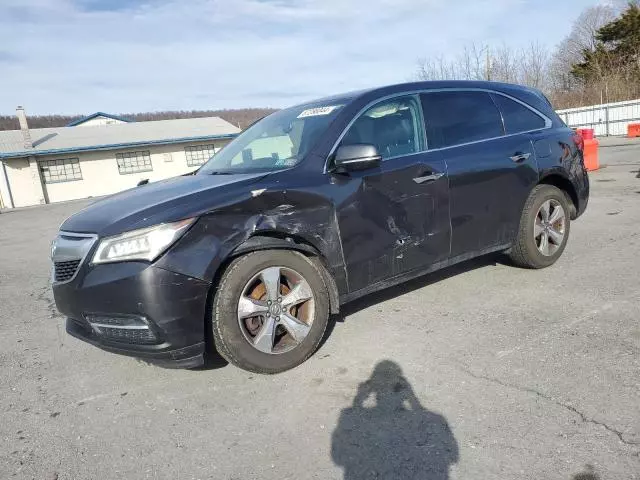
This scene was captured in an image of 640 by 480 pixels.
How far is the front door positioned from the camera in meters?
3.58

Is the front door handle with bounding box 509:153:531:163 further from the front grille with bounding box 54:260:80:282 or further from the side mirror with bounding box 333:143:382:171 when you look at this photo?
the front grille with bounding box 54:260:80:282

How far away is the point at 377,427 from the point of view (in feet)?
8.54

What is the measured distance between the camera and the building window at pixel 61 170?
30.6 metres

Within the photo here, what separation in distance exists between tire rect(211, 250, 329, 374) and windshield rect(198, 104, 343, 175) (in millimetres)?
764

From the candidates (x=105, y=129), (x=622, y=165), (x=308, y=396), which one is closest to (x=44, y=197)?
(x=105, y=129)

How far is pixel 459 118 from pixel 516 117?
794 mm

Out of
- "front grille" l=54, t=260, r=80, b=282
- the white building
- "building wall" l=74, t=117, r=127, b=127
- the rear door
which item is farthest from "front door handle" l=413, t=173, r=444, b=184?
"building wall" l=74, t=117, r=127, b=127

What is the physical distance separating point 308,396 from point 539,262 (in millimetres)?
3005

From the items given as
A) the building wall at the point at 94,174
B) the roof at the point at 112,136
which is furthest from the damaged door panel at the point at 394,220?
the roof at the point at 112,136

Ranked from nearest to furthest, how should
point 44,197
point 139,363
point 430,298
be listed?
point 139,363 < point 430,298 < point 44,197

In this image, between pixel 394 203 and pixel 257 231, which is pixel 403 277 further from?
pixel 257 231

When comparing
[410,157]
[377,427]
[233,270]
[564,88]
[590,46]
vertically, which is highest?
[590,46]

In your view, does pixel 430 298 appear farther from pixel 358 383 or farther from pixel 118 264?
pixel 118 264

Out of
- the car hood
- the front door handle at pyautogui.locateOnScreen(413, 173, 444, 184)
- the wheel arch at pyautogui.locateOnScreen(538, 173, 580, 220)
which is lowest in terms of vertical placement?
the wheel arch at pyautogui.locateOnScreen(538, 173, 580, 220)
